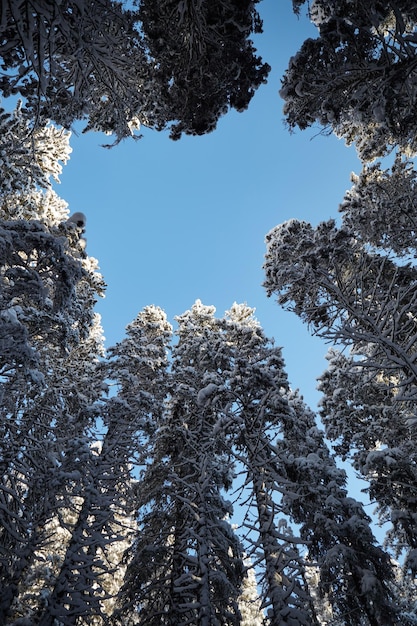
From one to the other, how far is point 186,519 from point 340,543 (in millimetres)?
5432

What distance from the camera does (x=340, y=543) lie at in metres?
12.3

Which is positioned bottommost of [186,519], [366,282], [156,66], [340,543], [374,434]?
[340,543]

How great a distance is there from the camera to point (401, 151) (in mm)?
13320

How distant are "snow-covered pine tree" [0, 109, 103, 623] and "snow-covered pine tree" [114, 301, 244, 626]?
2.92m

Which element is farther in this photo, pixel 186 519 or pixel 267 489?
pixel 186 519

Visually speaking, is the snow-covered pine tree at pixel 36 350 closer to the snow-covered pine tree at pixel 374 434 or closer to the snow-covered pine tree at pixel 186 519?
the snow-covered pine tree at pixel 186 519

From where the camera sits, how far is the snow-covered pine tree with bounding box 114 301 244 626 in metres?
8.70

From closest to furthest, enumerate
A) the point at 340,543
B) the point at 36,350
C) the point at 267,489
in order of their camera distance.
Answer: the point at 267,489, the point at 36,350, the point at 340,543

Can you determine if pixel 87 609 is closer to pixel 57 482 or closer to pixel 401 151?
pixel 57 482

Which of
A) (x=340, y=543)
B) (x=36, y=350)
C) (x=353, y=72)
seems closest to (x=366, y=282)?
(x=353, y=72)

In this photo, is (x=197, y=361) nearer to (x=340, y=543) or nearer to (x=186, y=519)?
(x=186, y=519)

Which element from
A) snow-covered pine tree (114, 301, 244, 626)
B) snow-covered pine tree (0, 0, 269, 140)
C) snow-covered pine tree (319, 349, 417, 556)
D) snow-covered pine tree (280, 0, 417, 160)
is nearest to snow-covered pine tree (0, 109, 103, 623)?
snow-covered pine tree (0, 0, 269, 140)

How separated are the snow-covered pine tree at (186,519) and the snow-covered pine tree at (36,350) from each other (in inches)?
115

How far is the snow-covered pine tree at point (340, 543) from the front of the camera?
11.1m
